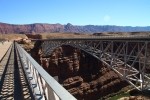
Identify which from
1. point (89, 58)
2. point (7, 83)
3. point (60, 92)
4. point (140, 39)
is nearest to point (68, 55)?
point (89, 58)

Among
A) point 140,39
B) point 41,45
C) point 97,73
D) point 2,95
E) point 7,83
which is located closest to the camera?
point 2,95

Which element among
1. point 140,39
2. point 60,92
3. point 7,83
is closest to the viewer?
point 60,92

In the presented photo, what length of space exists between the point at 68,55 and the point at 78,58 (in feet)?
8.86

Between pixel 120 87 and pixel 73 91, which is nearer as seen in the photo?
pixel 73 91

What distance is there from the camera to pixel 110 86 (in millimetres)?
55406

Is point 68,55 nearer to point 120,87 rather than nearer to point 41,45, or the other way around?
point 41,45

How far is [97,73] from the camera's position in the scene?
193 ft

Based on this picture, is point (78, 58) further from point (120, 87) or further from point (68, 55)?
point (120, 87)

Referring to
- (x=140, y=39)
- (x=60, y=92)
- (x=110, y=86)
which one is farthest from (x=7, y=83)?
(x=110, y=86)

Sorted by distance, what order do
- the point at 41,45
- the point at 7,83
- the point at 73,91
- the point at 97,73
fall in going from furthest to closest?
the point at 97,73
the point at 41,45
the point at 73,91
the point at 7,83

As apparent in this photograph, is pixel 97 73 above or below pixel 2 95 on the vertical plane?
below

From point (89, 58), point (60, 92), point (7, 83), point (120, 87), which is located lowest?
point (120, 87)

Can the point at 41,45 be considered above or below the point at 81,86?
above

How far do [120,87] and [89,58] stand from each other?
29.6 ft
